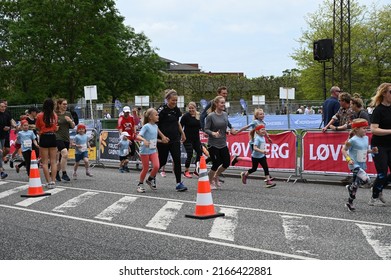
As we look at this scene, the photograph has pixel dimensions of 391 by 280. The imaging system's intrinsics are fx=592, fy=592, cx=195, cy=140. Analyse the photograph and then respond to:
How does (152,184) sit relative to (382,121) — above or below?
below

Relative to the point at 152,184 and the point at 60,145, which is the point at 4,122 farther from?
the point at 152,184

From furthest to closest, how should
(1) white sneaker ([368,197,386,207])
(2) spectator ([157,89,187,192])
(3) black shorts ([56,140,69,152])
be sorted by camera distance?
(3) black shorts ([56,140,69,152]) → (2) spectator ([157,89,187,192]) → (1) white sneaker ([368,197,386,207])

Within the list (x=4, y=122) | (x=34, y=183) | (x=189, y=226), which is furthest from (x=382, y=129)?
(x=4, y=122)

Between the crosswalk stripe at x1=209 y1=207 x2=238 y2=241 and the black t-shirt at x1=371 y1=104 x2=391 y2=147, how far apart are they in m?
2.48

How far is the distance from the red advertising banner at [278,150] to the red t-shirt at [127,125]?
3.34 meters

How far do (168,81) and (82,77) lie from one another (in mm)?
46852

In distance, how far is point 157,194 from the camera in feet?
37.6

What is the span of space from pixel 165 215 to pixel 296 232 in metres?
2.26

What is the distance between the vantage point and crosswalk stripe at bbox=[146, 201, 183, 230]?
8.14 meters

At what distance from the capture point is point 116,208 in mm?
9742

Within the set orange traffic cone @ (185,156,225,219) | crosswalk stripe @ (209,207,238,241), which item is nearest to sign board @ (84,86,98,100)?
crosswalk stripe @ (209,207,238,241)

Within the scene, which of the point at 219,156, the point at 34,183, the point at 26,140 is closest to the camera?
the point at 34,183

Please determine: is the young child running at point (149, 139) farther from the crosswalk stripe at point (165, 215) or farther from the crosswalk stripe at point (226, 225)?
the crosswalk stripe at point (226, 225)

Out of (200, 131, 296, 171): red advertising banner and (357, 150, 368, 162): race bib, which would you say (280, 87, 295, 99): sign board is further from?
(357, 150, 368, 162): race bib
